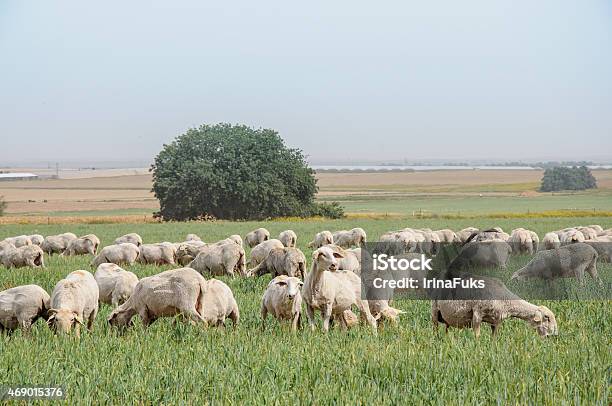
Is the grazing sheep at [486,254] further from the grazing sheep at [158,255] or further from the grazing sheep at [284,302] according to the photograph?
the grazing sheep at [284,302]

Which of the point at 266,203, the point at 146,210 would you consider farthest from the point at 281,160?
the point at 146,210

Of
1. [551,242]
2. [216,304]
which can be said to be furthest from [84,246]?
[216,304]

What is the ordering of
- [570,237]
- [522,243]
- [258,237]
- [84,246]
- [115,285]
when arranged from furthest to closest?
1. [258,237]
2. [84,246]
3. [522,243]
4. [570,237]
5. [115,285]

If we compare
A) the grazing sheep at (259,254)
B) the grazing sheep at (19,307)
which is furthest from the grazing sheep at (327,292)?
the grazing sheep at (259,254)

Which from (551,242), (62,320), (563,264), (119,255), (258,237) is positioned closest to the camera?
(62,320)

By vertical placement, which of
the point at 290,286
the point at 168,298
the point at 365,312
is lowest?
the point at 365,312

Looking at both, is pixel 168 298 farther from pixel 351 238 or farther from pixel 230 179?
pixel 230 179

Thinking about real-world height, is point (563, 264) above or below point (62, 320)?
below

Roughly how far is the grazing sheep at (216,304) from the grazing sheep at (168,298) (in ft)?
0.51

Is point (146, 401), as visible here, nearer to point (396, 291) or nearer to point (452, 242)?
point (396, 291)

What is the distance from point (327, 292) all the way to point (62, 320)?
4307 millimetres

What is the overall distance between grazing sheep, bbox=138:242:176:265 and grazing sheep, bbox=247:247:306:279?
609 cm

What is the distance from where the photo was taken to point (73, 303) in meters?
13.2

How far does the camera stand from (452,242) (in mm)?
31469
